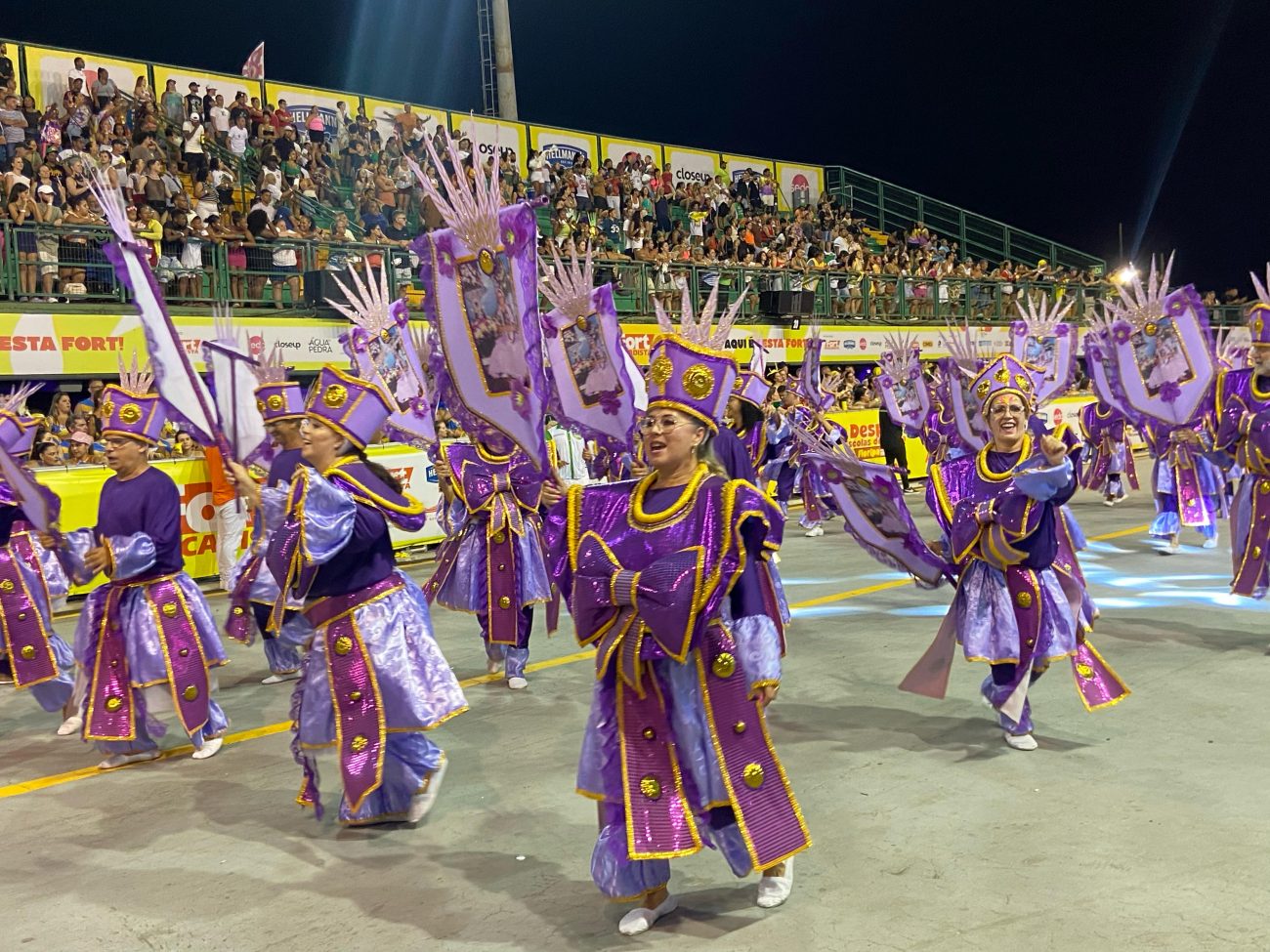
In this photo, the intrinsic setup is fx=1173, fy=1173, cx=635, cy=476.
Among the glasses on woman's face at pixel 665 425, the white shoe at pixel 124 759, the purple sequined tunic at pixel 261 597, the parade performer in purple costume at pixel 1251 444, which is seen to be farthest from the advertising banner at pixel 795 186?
the glasses on woman's face at pixel 665 425

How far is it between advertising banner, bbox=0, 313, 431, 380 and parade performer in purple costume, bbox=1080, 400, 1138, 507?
946 cm

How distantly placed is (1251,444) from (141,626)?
6.65m

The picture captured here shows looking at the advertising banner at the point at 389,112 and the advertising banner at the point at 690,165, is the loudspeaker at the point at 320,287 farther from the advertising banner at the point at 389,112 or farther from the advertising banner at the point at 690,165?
the advertising banner at the point at 690,165

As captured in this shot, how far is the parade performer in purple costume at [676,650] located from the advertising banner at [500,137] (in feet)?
55.3

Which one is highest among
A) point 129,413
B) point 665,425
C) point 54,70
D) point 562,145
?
point 562,145

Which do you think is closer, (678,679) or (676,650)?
(676,650)

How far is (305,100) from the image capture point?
59.6ft

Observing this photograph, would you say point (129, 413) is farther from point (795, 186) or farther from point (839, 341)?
point (795, 186)

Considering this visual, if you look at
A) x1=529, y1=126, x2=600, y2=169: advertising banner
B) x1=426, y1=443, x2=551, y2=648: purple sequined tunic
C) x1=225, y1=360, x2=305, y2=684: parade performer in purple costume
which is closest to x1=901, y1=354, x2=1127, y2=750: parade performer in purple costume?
x1=426, y1=443, x2=551, y2=648: purple sequined tunic

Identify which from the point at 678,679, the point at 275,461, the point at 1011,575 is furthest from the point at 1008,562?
the point at 275,461

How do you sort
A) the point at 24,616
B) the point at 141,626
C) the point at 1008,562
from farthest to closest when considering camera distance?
1. the point at 24,616
2. the point at 141,626
3. the point at 1008,562

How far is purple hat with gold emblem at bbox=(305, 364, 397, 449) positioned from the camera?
4.89m

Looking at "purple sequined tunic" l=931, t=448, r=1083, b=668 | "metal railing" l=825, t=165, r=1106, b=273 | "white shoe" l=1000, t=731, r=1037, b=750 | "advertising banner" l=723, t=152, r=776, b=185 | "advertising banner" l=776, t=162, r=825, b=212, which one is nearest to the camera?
"purple sequined tunic" l=931, t=448, r=1083, b=668

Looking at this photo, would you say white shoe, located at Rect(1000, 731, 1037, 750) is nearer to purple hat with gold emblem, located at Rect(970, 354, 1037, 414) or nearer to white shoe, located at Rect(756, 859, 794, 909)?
purple hat with gold emblem, located at Rect(970, 354, 1037, 414)
